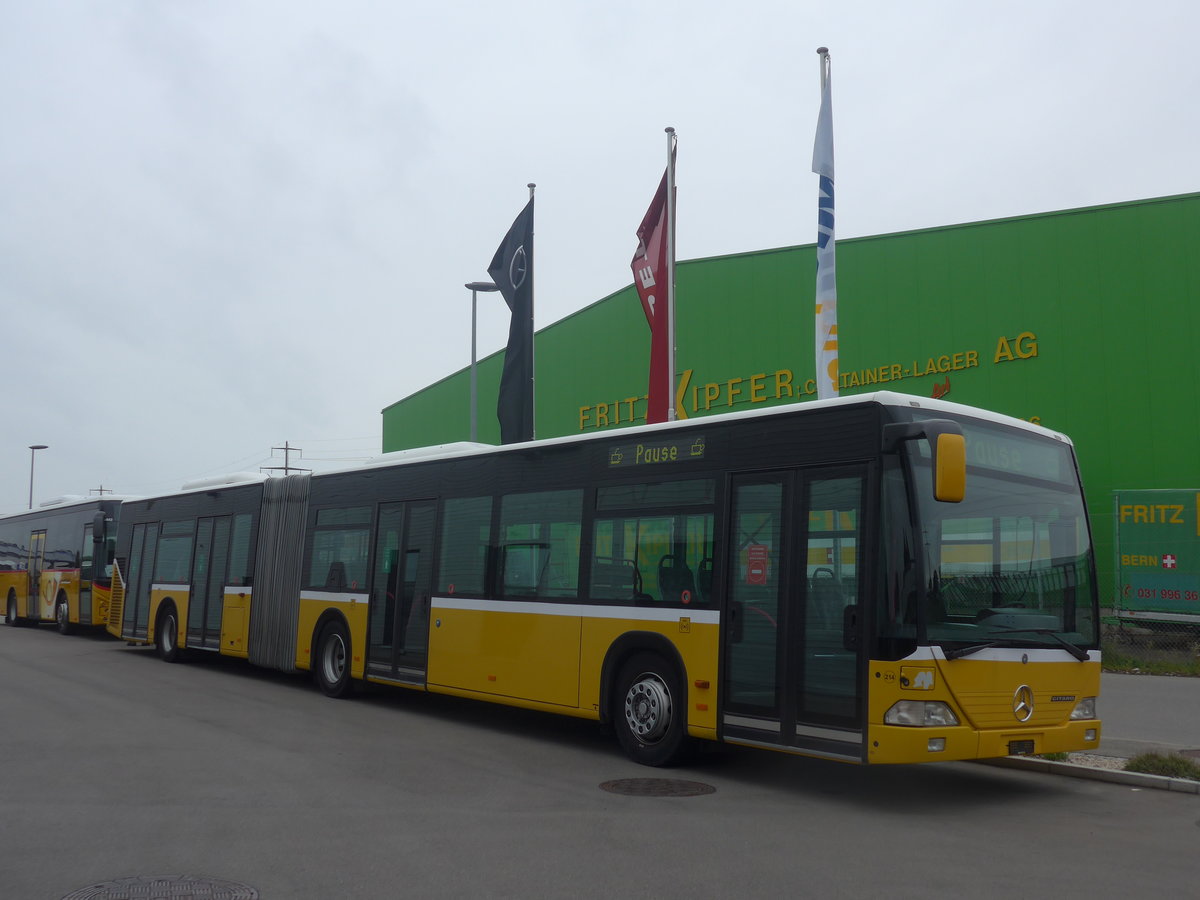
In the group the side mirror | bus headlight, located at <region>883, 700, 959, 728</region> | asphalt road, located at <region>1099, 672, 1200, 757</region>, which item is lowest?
asphalt road, located at <region>1099, 672, 1200, 757</region>

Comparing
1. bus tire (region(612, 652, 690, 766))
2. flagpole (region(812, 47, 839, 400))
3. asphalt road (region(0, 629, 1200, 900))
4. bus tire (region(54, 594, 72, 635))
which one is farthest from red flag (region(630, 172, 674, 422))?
bus tire (region(54, 594, 72, 635))

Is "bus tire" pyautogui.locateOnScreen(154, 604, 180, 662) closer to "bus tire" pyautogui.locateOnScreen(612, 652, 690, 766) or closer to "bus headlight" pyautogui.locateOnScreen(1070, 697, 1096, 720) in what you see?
"bus tire" pyautogui.locateOnScreen(612, 652, 690, 766)

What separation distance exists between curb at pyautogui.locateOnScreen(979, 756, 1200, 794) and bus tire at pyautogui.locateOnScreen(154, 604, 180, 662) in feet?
49.3

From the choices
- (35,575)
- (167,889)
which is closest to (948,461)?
(167,889)

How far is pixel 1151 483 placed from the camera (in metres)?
22.4

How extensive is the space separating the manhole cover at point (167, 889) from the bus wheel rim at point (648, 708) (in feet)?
15.1

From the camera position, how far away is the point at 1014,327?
24375mm

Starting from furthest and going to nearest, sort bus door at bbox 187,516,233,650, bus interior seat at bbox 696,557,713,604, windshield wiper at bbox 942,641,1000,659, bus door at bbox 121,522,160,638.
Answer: bus door at bbox 121,522,160,638 → bus door at bbox 187,516,233,650 → bus interior seat at bbox 696,557,713,604 → windshield wiper at bbox 942,641,1000,659

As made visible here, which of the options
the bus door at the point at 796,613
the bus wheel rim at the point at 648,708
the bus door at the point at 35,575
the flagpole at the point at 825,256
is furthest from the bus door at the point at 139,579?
the bus door at the point at 796,613

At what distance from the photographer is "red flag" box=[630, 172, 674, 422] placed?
1744 centimetres

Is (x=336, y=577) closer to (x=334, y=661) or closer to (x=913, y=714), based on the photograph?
(x=334, y=661)

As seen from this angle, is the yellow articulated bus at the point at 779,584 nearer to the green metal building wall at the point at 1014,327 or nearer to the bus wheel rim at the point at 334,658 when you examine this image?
the bus wheel rim at the point at 334,658

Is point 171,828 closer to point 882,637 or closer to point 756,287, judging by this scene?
point 882,637

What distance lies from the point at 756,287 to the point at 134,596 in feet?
→ 54.7
